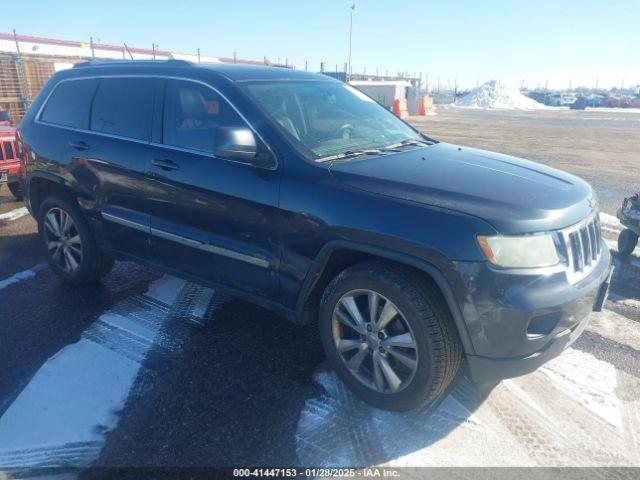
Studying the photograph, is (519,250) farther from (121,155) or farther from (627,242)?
(627,242)

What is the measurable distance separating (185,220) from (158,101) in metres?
0.99

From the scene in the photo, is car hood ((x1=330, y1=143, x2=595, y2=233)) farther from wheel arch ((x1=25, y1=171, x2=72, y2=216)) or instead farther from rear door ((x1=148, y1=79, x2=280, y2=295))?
wheel arch ((x1=25, y1=171, x2=72, y2=216))

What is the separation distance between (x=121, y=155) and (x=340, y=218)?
6.67 ft

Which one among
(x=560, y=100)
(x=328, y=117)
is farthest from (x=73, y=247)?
(x=560, y=100)

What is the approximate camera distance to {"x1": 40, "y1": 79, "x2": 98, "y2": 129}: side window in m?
4.31

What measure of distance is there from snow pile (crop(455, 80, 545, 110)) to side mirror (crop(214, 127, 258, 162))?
197ft

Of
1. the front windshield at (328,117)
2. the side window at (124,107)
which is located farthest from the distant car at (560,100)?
the side window at (124,107)

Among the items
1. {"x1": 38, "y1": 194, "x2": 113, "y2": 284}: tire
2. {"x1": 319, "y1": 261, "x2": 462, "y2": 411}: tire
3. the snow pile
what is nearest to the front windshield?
{"x1": 319, "y1": 261, "x2": 462, "y2": 411}: tire

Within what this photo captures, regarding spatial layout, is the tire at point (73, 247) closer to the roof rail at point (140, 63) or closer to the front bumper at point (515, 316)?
the roof rail at point (140, 63)

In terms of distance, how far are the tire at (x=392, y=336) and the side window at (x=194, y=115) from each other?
1.33 metres

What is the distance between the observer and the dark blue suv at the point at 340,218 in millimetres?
2531

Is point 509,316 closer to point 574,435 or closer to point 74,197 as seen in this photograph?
point 574,435

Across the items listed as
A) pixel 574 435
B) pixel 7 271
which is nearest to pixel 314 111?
pixel 574 435

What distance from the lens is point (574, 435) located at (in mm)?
2773
